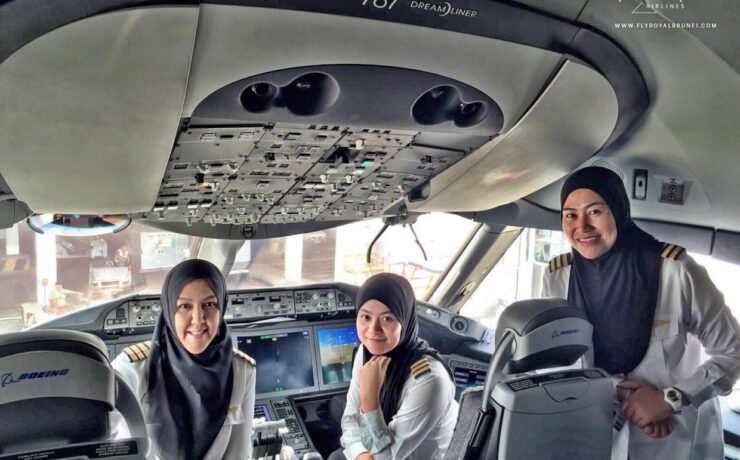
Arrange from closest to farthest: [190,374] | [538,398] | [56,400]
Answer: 1. [56,400]
2. [538,398]
3. [190,374]

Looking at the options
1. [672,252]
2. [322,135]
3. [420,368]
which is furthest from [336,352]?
[672,252]

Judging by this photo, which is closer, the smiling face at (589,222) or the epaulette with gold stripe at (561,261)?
the smiling face at (589,222)

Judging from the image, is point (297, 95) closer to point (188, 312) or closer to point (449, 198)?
point (188, 312)

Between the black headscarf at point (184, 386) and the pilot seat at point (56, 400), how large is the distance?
41.2 inches

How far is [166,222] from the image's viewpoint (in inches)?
132

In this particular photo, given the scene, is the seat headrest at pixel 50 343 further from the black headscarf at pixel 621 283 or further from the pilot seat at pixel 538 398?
the black headscarf at pixel 621 283

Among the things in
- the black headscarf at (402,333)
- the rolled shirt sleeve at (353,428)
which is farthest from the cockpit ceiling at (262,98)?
the rolled shirt sleeve at (353,428)

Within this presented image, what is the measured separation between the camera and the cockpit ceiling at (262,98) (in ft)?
3.57

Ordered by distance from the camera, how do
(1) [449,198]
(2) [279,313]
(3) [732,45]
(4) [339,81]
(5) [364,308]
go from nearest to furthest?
(3) [732,45] < (4) [339,81] < (5) [364,308] < (1) [449,198] < (2) [279,313]

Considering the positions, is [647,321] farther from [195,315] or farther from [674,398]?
[195,315]

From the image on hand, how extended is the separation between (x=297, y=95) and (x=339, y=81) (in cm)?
15

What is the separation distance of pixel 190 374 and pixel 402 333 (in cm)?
87

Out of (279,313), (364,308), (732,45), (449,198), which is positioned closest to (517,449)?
(364,308)

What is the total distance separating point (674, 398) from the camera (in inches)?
65.9
